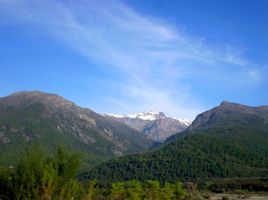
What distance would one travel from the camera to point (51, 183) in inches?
698

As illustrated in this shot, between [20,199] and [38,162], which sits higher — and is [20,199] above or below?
below

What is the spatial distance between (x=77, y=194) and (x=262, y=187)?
101 metres

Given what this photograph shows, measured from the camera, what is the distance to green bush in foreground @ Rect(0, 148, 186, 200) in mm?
17750

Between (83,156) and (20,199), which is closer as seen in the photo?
(20,199)

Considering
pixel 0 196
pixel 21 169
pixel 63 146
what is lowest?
pixel 0 196

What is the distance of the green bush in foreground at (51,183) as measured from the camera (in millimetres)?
17750

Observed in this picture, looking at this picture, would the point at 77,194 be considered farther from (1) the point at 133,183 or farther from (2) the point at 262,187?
(2) the point at 262,187

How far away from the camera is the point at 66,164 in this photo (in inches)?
821

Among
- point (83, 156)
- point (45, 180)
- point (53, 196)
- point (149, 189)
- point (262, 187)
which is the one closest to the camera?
point (45, 180)

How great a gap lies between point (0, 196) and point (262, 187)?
335ft

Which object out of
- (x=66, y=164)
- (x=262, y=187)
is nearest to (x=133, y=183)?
(x=66, y=164)

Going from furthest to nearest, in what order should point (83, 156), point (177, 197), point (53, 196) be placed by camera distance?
point (177, 197), point (83, 156), point (53, 196)

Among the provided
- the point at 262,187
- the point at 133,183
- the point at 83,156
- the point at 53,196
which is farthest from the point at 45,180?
the point at 262,187

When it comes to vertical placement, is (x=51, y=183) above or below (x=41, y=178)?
below
